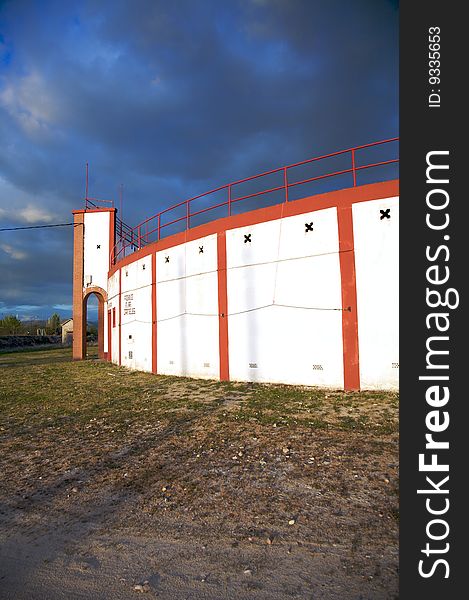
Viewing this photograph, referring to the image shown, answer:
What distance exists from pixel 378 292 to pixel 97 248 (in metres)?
19.8

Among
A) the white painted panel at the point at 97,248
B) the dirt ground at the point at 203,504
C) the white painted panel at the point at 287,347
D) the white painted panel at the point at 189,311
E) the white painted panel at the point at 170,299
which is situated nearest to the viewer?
the dirt ground at the point at 203,504

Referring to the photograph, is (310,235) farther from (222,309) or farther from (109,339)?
(109,339)

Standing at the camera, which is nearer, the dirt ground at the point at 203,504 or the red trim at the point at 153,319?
the dirt ground at the point at 203,504

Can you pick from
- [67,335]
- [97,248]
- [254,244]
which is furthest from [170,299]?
[67,335]

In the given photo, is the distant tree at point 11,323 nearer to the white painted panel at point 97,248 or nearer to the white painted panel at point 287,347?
the white painted panel at point 97,248

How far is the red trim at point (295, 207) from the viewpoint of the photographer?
9469 millimetres

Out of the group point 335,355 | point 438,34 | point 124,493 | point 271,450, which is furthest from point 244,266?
point 438,34

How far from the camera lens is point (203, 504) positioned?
12.6 ft

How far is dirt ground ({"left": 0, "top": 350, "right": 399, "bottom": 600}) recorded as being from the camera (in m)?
2.63

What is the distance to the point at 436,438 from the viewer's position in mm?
1965

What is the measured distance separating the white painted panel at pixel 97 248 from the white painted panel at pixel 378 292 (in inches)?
734

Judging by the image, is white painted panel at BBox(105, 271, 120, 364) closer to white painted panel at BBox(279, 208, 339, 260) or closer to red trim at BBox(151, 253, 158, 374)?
red trim at BBox(151, 253, 158, 374)

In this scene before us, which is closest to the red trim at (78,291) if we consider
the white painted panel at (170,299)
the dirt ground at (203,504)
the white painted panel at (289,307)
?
the white painted panel at (170,299)

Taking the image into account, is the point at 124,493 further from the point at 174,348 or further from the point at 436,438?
the point at 174,348
